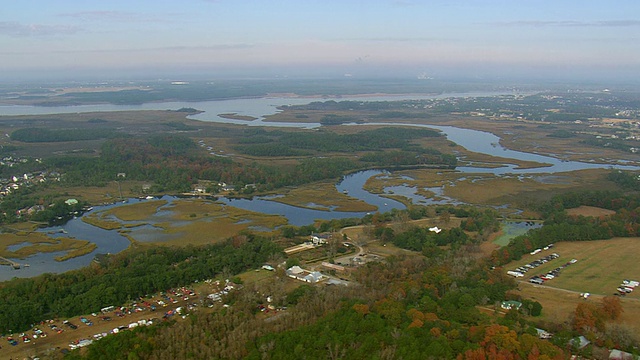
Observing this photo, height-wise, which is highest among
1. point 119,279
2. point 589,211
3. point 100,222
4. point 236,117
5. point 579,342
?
point 236,117

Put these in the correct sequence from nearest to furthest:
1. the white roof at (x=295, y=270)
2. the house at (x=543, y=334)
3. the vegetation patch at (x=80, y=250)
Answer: the house at (x=543, y=334)
the white roof at (x=295, y=270)
the vegetation patch at (x=80, y=250)

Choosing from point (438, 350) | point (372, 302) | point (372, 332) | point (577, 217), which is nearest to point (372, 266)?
point (372, 302)

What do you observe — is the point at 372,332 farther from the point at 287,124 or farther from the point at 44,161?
the point at 287,124

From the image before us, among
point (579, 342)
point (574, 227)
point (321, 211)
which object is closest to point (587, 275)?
point (574, 227)

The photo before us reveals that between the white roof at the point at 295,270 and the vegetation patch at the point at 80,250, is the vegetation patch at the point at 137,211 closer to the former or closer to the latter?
the vegetation patch at the point at 80,250

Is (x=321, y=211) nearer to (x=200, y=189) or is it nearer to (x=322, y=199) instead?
(x=322, y=199)

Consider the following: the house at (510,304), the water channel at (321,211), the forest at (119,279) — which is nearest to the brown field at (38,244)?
the water channel at (321,211)

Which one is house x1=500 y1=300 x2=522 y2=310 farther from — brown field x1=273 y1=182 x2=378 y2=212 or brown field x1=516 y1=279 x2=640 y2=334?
brown field x1=273 y1=182 x2=378 y2=212
